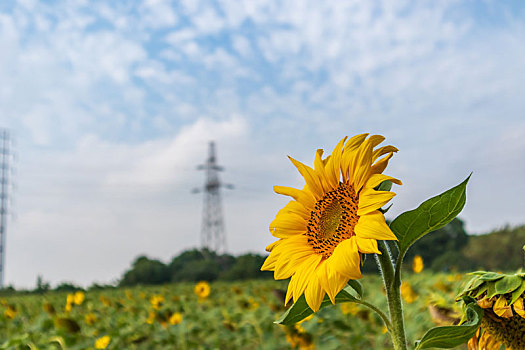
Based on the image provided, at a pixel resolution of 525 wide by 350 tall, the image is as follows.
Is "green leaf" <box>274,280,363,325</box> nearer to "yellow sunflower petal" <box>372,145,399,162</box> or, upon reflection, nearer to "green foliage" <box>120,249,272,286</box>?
"yellow sunflower petal" <box>372,145,399,162</box>

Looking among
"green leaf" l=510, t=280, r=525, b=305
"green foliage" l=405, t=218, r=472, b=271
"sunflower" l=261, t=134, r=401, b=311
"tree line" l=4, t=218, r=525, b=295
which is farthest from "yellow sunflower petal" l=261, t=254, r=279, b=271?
"tree line" l=4, t=218, r=525, b=295

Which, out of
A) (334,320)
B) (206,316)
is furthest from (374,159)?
(206,316)

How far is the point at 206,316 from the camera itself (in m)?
2.83

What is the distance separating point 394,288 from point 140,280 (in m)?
9.32

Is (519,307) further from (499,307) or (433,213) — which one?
(433,213)

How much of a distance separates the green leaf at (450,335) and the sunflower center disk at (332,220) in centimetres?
16

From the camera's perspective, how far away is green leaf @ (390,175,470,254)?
610 millimetres

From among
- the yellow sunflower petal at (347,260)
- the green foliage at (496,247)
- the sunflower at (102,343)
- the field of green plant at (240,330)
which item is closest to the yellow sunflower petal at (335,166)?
the yellow sunflower petal at (347,260)

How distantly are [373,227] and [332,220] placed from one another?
9cm

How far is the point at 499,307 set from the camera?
67cm

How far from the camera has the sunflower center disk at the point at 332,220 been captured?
652mm

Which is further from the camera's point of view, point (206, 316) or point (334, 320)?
point (206, 316)

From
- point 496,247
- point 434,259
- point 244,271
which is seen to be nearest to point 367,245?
point 244,271

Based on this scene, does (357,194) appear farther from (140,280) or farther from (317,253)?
(140,280)
